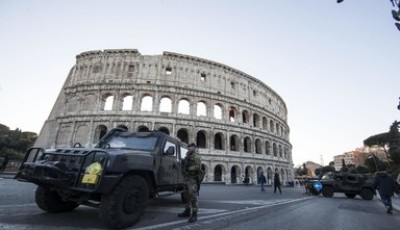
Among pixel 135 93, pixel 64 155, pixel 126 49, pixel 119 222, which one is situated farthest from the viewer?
pixel 126 49

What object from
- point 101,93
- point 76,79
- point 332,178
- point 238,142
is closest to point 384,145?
point 238,142

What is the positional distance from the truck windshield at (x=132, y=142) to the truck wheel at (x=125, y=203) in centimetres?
120

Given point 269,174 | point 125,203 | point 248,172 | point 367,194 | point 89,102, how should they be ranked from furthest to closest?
point 269,174
point 248,172
point 89,102
point 367,194
point 125,203

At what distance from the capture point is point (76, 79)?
1163 inches

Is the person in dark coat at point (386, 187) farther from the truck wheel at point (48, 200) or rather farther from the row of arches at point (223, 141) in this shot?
the row of arches at point (223, 141)

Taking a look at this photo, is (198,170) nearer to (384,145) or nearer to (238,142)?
(238,142)

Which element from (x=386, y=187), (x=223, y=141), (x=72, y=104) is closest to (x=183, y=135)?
(x=223, y=141)

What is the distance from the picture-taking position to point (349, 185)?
14297mm

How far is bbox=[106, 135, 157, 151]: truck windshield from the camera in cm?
510

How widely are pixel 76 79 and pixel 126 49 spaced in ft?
26.3

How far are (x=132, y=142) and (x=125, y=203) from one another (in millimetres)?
1955

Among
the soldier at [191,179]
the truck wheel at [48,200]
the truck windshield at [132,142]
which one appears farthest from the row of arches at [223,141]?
the soldier at [191,179]

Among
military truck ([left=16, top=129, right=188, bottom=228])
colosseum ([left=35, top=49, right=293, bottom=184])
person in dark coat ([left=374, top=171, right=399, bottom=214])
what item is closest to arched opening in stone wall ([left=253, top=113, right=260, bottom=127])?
colosseum ([left=35, top=49, right=293, bottom=184])

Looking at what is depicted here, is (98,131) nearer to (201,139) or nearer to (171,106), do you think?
(171,106)
